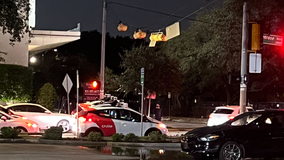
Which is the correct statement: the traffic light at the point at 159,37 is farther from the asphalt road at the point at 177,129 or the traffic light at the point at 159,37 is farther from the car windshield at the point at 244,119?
the car windshield at the point at 244,119

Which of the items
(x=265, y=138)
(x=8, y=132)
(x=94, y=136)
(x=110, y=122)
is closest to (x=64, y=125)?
(x=110, y=122)

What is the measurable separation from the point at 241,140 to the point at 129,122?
6.89 m

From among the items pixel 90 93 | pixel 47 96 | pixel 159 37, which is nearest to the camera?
pixel 159 37

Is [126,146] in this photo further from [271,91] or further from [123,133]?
[271,91]

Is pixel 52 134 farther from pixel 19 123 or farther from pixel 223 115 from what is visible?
pixel 223 115

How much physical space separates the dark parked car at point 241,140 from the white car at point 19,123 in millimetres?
8923

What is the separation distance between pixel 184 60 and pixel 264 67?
14501mm

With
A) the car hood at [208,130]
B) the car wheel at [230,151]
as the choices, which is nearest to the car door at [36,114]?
the car hood at [208,130]

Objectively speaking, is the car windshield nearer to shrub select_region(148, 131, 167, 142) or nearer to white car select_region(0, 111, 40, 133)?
shrub select_region(148, 131, 167, 142)

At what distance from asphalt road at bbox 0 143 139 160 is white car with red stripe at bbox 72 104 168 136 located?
2920 mm

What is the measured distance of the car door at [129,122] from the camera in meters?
17.3

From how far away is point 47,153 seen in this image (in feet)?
40.3

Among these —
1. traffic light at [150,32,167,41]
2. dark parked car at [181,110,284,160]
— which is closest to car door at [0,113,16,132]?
traffic light at [150,32,167,41]

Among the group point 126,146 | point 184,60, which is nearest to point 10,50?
point 126,146
